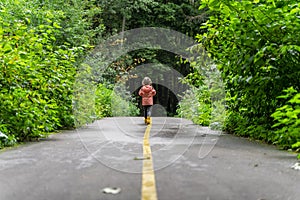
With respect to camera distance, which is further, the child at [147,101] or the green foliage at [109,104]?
the green foliage at [109,104]

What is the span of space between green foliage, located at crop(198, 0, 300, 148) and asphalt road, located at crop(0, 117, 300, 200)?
1.29 metres

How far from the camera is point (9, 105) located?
8.64m

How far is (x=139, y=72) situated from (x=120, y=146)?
3398cm

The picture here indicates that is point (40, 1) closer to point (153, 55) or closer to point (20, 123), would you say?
point (20, 123)

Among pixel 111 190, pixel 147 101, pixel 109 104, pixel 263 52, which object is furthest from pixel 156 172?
pixel 109 104

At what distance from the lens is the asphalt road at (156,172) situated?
13.7 feet

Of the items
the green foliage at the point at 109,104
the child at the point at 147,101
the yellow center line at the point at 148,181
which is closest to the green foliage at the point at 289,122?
the yellow center line at the point at 148,181

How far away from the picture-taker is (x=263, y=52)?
809 centimetres

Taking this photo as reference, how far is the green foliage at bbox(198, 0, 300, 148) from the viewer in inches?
315

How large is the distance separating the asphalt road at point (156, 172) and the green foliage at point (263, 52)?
4.22ft

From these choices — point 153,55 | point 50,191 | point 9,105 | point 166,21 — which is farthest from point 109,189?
point 166,21

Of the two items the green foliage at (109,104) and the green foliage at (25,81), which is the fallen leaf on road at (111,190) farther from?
the green foliage at (109,104)

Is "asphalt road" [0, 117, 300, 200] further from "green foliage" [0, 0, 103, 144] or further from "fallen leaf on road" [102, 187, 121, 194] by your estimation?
"green foliage" [0, 0, 103, 144]

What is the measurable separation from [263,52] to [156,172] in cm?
394
